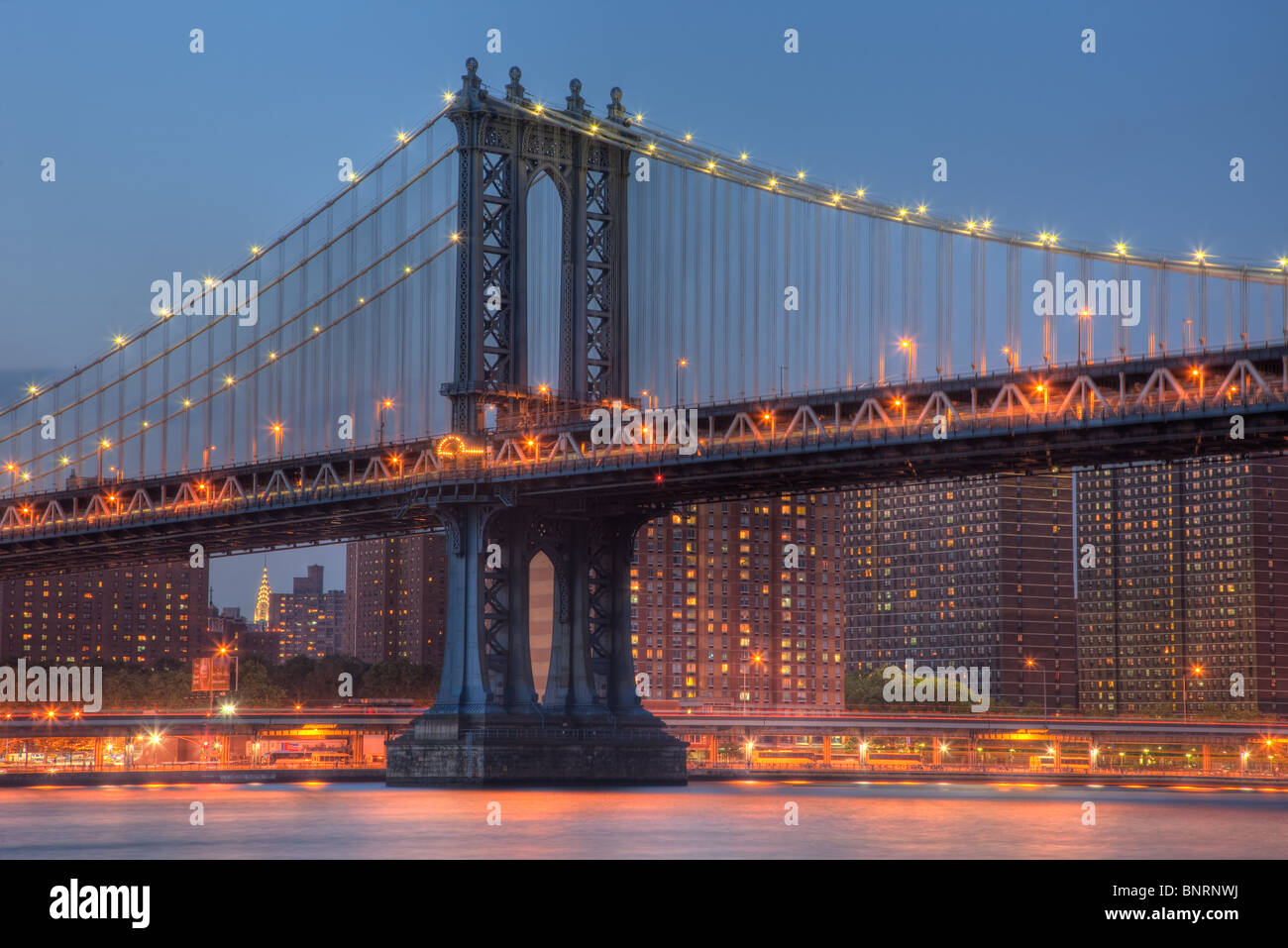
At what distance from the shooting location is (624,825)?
69625 mm

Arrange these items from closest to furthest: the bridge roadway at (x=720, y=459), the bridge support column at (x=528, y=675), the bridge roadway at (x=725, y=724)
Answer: the bridge roadway at (x=720, y=459), the bridge support column at (x=528, y=675), the bridge roadway at (x=725, y=724)

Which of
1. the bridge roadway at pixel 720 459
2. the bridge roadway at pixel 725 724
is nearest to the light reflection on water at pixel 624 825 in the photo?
the bridge roadway at pixel 720 459

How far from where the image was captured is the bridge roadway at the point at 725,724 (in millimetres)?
133000

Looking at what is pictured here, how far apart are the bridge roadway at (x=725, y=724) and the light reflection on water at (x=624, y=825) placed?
28.5 m

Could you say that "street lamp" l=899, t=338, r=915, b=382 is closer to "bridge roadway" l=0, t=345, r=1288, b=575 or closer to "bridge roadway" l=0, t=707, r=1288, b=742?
"bridge roadway" l=0, t=345, r=1288, b=575

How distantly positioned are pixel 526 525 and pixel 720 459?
14401 millimetres

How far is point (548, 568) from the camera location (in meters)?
185

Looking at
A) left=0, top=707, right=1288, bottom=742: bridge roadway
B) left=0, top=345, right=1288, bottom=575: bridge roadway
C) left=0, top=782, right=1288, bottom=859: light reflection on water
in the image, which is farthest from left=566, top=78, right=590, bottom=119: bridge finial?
left=0, top=707, right=1288, bottom=742: bridge roadway

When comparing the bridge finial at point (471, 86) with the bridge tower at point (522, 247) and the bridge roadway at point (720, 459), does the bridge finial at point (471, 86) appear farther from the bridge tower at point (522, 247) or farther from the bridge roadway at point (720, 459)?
the bridge roadway at point (720, 459)
